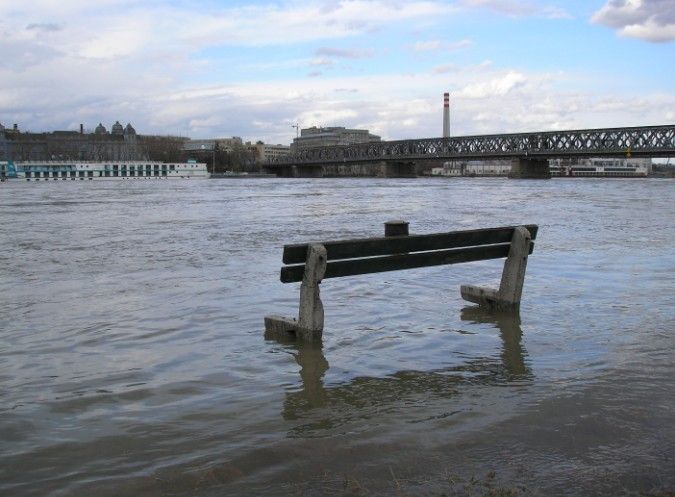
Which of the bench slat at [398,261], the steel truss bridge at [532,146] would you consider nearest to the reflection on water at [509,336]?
the bench slat at [398,261]

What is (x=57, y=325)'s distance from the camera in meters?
9.23

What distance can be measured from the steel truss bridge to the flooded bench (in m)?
88.9

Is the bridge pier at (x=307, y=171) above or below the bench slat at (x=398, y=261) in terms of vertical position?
above

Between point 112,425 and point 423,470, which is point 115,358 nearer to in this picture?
point 112,425

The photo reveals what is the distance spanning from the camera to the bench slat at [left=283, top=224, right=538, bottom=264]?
7.83 meters

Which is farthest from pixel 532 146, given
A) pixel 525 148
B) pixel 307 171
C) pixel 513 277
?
pixel 513 277

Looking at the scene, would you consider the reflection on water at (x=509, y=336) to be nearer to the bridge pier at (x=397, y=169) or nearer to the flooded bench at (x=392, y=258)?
the flooded bench at (x=392, y=258)

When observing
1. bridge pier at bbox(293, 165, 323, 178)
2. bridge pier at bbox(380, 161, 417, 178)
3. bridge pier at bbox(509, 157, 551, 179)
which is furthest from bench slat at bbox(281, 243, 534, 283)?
bridge pier at bbox(293, 165, 323, 178)

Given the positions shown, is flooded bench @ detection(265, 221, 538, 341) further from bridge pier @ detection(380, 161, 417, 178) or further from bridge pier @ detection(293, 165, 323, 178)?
bridge pier @ detection(293, 165, 323, 178)

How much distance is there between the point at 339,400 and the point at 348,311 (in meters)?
3.97

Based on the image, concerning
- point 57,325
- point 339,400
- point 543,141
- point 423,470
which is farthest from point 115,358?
point 543,141

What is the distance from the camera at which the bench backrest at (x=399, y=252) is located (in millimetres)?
7895

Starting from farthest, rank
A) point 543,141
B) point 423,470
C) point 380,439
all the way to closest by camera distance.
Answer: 1. point 543,141
2. point 380,439
3. point 423,470

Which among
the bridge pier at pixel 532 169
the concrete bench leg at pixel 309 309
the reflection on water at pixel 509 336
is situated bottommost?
the reflection on water at pixel 509 336
